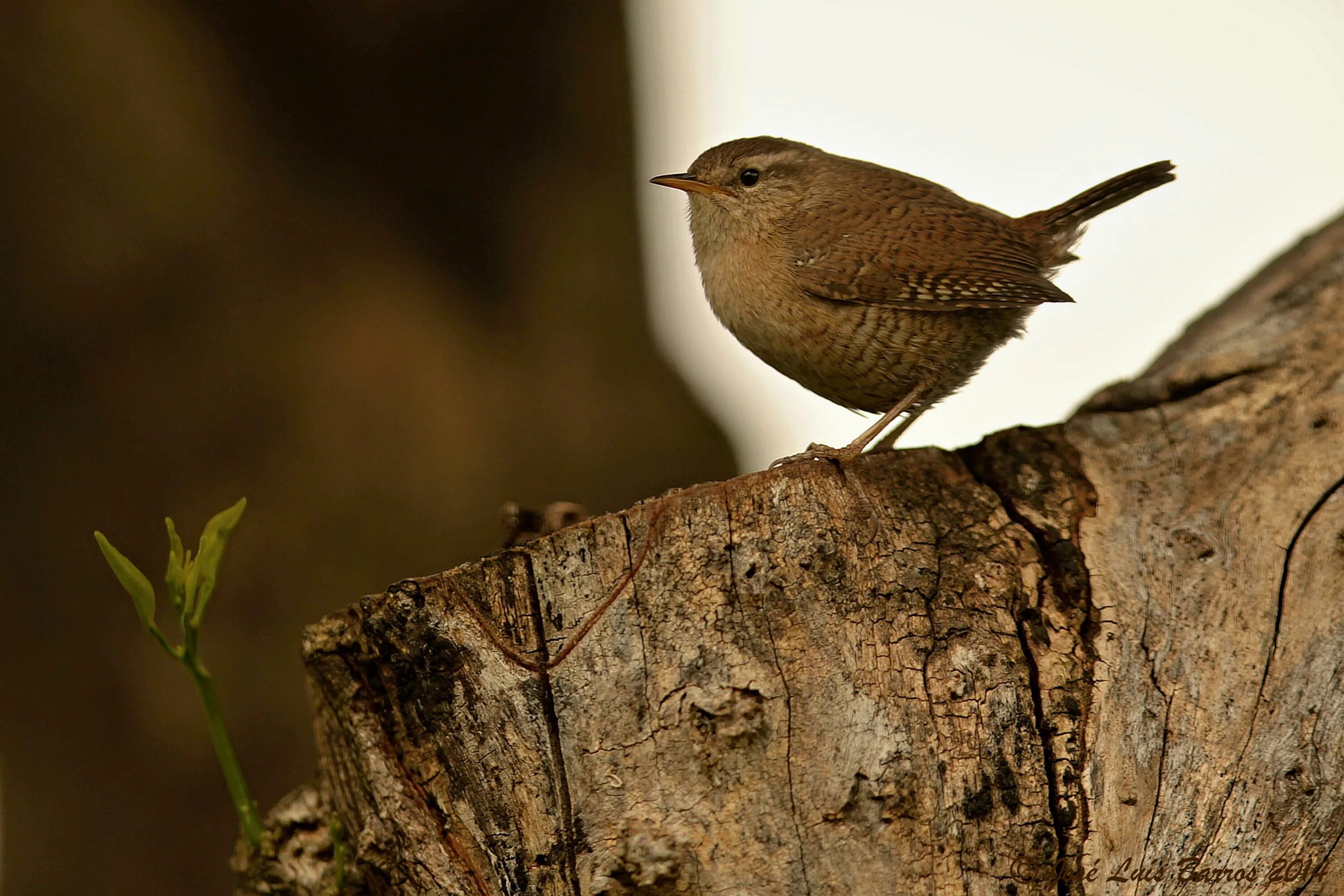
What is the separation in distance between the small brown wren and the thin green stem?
63.0 inches

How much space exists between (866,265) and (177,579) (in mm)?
2088

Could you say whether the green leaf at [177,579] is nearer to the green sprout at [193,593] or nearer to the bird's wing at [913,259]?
the green sprout at [193,593]

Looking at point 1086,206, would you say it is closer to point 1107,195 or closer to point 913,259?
point 1107,195

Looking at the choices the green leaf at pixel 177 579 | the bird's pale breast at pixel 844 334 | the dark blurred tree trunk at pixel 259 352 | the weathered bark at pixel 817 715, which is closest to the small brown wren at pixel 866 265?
the bird's pale breast at pixel 844 334

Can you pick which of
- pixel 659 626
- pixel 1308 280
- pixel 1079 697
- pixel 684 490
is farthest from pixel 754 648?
pixel 1308 280

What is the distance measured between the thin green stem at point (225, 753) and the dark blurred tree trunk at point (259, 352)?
6.61ft

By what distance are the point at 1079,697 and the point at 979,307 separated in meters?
1.38

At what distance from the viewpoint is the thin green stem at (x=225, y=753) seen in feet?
8.46

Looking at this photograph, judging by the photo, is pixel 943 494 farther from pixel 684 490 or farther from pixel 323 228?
pixel 323 228

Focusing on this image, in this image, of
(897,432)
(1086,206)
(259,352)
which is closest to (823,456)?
(897,432)

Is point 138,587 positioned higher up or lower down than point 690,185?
lower down

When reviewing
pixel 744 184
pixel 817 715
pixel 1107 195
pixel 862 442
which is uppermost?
pixel 744 184

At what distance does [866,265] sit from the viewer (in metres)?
3.44

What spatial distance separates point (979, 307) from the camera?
11.3 feet
